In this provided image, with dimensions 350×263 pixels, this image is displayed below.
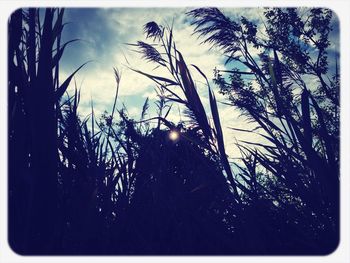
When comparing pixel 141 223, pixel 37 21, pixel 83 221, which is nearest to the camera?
pixel 83 221

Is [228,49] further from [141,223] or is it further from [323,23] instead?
[323,23]

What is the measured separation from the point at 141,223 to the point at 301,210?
27.1 inches

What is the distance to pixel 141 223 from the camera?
1.27 meters

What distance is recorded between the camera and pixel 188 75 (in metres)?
1.27

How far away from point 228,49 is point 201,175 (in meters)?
0.88
